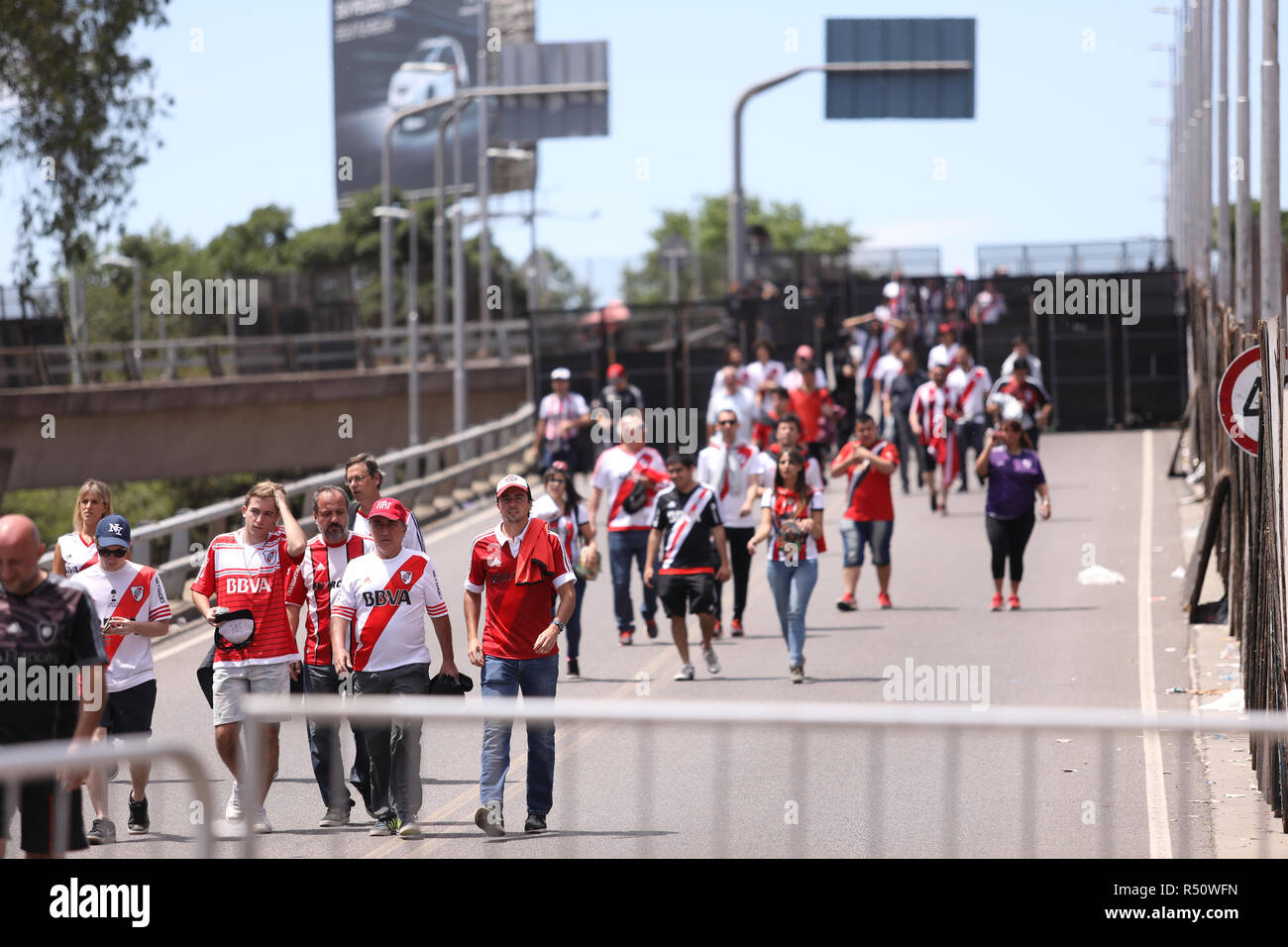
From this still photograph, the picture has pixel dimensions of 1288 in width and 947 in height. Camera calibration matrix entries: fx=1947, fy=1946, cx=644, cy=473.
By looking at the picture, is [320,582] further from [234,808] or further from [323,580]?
[234,808]

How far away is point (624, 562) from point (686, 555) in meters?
1.65

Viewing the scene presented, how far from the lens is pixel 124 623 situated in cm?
994

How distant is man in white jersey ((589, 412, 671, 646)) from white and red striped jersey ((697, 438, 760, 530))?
60 centimetres

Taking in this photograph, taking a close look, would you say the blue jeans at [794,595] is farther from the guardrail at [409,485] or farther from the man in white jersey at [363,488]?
the guardrail at [409,485]

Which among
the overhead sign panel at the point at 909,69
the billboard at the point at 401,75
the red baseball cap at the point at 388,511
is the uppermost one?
the billboard at the point at 401,75

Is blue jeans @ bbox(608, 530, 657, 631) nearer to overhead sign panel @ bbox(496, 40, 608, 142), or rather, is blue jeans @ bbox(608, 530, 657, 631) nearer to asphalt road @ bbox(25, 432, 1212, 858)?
asphalt road @ bbox(25, 432, 1212, 858)

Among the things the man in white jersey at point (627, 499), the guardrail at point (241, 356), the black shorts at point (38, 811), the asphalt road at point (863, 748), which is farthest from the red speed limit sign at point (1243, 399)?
the guardrail at point (241, 356)

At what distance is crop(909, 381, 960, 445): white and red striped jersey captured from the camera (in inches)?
942

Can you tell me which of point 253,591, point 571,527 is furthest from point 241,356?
point 253,591

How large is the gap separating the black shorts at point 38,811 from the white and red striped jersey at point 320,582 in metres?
3.89

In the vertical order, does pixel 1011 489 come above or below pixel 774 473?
below

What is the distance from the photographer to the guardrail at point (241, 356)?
40219 millimetres

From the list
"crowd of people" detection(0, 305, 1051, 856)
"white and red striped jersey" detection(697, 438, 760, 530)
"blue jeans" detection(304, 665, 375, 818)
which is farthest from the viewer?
"white and red striped jersey" detection(697, 438, 760, 530)

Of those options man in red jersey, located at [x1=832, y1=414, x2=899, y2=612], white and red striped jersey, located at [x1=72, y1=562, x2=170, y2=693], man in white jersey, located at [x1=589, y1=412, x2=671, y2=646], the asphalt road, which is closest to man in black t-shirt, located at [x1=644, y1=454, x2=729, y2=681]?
the asphalt road
